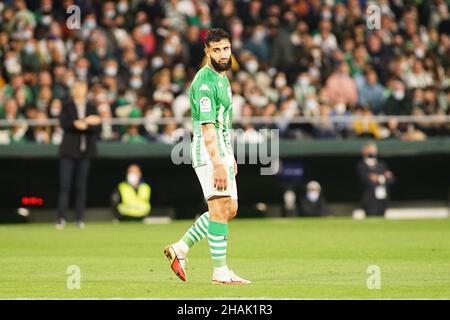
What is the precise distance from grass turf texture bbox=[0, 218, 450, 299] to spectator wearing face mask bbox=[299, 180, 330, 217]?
1131 mm

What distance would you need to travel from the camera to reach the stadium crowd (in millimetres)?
26250

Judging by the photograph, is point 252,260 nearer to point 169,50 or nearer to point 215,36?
point 215,36

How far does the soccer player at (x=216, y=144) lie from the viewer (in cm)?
1281

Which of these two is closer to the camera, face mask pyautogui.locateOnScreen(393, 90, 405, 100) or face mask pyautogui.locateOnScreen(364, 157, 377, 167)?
face mask pyautogui.locateOnScreen(364, 157, 377, 167)

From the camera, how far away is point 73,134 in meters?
23.3

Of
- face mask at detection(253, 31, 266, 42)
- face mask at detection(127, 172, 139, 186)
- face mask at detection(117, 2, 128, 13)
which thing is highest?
face mask at detection(117, 2, 128, 13)

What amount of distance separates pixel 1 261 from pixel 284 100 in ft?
39.1

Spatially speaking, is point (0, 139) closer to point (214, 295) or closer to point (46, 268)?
point (46, 268)

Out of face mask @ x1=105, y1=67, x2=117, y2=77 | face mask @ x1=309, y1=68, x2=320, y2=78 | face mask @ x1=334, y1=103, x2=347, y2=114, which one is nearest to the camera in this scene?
face mask @ x1=105, y1=67, x2=117, y2=77

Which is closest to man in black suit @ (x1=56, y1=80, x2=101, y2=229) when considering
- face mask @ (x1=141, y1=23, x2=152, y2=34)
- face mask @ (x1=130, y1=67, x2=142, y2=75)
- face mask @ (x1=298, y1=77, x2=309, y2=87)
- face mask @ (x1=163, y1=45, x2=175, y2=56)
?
face mask @ (x1=130, y1=67, x2=142, y2=75)

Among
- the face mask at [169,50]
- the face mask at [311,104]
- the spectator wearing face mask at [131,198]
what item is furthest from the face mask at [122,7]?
the spectator wearing face mask at [131,198]

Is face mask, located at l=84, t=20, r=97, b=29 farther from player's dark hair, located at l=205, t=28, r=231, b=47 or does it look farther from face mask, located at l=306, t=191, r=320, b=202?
player's dark hair, located at l=205, t=28, r=231, b=47

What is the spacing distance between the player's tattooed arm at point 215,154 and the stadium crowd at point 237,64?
12.8 m

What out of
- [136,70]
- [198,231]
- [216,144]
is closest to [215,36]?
[216,144]
